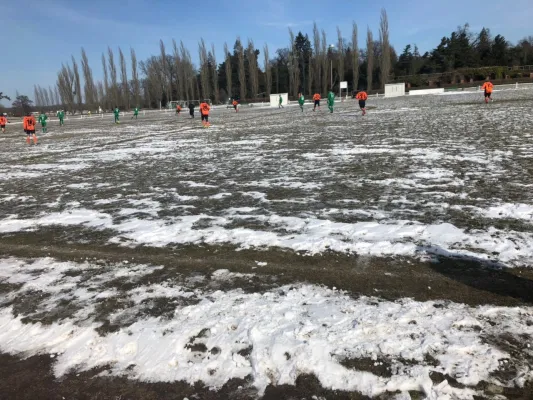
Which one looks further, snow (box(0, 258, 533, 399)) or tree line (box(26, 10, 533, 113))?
tree line (box(26, 10, 533, 113))

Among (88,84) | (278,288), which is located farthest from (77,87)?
(278,288)

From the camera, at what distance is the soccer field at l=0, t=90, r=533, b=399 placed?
7.63ft

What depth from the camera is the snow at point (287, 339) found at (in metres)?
2.30

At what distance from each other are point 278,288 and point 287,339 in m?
0.74

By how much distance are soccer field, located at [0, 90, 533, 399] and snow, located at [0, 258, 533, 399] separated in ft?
0.04

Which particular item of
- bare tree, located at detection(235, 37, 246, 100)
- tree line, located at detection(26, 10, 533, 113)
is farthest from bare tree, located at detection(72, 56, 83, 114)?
bare tree, located at detection(235, 37, 246, 100)

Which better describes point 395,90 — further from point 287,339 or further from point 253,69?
point 287,339

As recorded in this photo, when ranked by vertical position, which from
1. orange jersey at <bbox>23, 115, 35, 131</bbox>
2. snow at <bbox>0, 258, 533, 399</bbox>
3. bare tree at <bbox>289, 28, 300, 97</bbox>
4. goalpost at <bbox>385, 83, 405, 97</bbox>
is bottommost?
snow at <bbox>0, 258, 533, 399</bbox>

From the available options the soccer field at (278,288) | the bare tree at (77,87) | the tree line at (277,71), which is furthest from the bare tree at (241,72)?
the soccer field at (278,288)

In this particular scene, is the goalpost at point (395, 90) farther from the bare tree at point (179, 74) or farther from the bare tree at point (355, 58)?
the bare tree at point (179, 74)

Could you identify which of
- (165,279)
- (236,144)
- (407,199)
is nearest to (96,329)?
(165,279)

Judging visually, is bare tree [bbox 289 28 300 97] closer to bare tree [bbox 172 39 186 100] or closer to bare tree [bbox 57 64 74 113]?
bare tree [bbox 172 39 186 100]

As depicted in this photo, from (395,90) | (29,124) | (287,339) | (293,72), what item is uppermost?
(293,72)

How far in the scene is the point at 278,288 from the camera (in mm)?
3342
